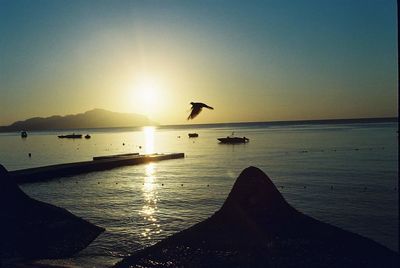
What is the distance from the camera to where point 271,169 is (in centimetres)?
5334

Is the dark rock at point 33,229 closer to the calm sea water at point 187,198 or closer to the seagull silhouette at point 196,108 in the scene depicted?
the calm sea water at point 187,198

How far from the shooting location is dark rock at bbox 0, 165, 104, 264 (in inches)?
710

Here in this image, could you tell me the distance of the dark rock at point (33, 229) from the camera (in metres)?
18.0

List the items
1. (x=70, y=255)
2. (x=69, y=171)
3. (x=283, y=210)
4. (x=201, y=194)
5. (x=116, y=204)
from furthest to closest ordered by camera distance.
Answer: (x=69, y=171) → (x=201, y=194) → (x=116, y=204) → (x=70, y=255) → (x=283, y=210)

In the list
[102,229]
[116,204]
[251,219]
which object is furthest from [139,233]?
[251,219]

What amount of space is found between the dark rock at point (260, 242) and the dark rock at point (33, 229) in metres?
7.04

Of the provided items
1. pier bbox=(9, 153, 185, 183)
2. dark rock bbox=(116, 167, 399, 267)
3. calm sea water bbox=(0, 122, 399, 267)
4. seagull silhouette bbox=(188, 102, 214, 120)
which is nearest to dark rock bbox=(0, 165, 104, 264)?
calm sea water bbox=(0, 122, 399, 267)

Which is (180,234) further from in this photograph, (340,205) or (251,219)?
(340,205)

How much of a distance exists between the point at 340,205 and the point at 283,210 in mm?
17310

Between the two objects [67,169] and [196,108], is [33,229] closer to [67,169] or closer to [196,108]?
[196,108]

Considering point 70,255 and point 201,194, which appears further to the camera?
point 201,194

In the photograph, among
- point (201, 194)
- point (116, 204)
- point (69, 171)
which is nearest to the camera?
point (116, 204)

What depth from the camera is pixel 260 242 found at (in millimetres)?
12383

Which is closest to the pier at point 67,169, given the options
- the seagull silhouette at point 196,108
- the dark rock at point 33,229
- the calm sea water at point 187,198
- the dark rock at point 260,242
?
the calm sea water at point 187,198
